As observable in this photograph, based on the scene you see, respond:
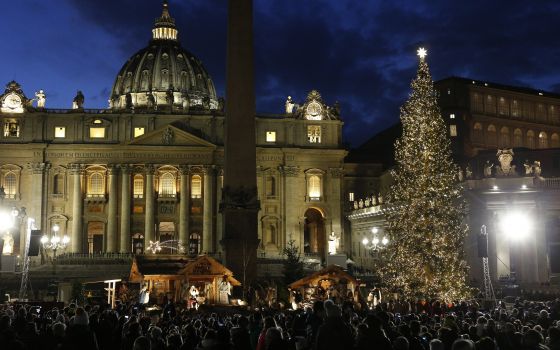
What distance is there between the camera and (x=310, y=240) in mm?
86438

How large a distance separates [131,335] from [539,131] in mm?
69006

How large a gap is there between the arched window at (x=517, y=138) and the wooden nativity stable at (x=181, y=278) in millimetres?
48069

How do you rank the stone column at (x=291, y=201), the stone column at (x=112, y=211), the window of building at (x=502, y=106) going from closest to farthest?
the window of building at (x=502, y=106)
the stone column at (x=112, y=211)
the stone column at (x=291, y=201)

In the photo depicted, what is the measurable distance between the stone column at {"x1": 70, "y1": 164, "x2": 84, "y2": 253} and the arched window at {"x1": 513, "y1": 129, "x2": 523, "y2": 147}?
4202 centimetres

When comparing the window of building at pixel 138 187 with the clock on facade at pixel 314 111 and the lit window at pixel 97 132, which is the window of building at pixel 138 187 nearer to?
the lit window at pixel 97 132

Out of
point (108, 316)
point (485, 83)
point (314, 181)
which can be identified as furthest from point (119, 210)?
point (108, 316)

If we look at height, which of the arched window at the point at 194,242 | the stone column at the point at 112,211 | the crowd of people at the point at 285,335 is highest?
the stone column at the point at 112,211

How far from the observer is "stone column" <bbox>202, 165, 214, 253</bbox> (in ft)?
257

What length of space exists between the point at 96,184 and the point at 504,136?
40.1 m

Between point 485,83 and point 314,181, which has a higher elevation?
point 485,83

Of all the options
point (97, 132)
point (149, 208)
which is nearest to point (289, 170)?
point (149, 208)

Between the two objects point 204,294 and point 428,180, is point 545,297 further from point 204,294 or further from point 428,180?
point 204,294

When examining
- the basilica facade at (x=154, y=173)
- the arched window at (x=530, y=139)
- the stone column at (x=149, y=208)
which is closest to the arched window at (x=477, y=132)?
the arched window at (x=530, y=139)

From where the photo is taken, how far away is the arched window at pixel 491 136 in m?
70.8
